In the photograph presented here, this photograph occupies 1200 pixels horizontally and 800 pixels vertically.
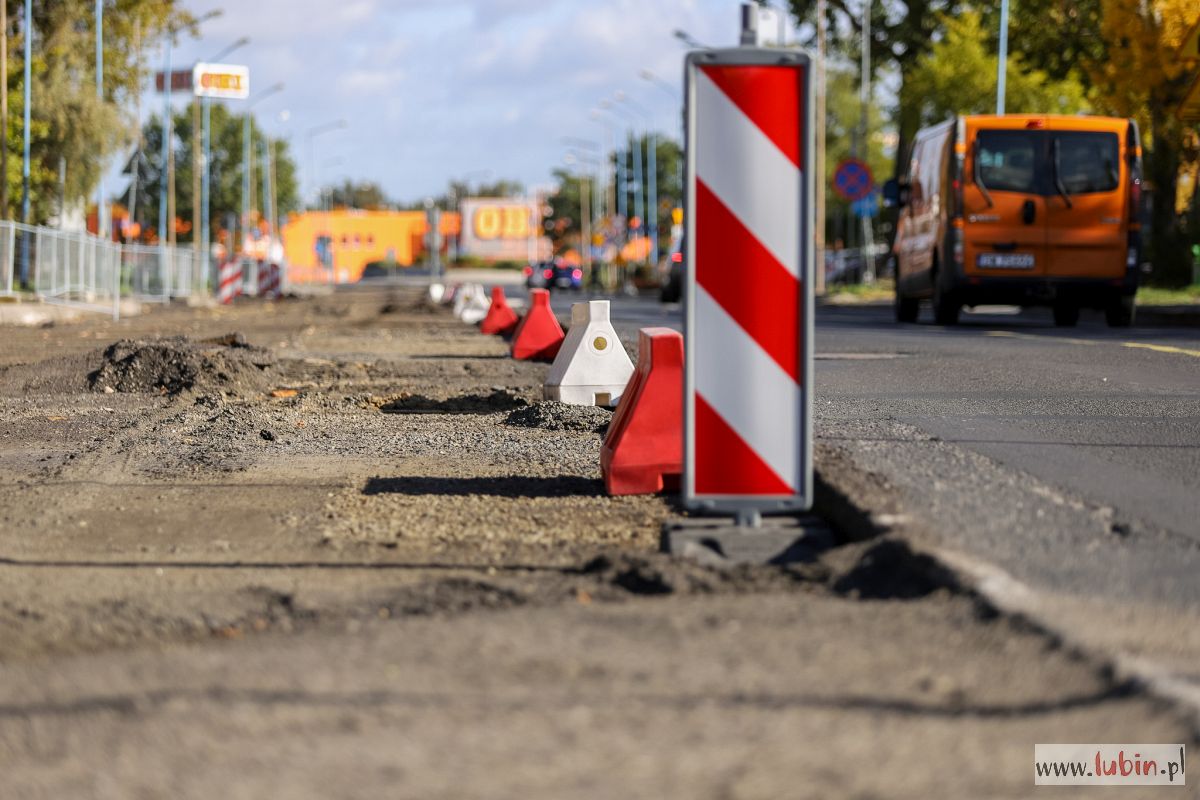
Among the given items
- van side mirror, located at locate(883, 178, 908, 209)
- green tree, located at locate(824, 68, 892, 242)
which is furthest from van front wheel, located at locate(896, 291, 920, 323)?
green tree, located at locate(824, 68, 892, 242)

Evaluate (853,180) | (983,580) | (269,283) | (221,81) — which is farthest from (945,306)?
(221,81)

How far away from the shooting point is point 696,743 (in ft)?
10.6

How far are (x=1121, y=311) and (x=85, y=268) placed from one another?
75.4 feet

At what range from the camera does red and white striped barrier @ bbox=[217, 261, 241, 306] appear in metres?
52.2

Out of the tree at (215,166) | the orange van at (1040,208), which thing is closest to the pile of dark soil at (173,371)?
the orange van at (1040,208)

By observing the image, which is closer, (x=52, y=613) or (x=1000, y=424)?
(x=52, y=613)

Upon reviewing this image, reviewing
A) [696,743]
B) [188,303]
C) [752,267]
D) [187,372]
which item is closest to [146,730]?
[696,743]

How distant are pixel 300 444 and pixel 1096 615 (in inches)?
228

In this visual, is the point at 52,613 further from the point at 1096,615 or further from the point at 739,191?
the point at 1096,615

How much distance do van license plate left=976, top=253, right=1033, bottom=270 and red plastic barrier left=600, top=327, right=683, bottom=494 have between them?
1493 cm

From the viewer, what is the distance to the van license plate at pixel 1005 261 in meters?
21.3

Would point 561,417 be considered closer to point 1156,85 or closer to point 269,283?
point 1156,85

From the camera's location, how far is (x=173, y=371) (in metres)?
13.2

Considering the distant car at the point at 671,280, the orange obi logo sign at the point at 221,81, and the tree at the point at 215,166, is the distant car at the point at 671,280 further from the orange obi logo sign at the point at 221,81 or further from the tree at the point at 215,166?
the tree at the point at 215,166
